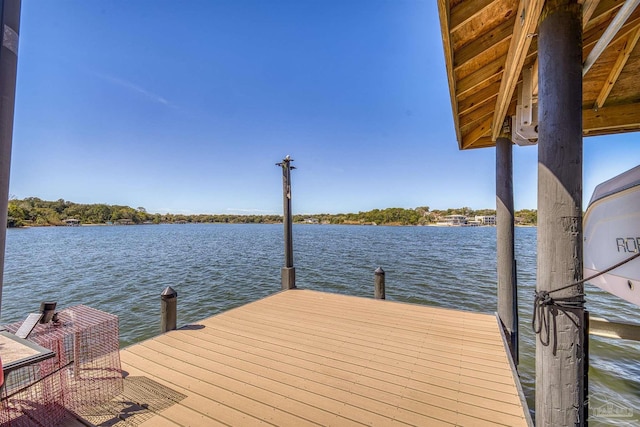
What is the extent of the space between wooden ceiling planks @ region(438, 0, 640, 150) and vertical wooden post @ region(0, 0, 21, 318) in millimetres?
2126

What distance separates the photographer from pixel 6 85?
1.12 m

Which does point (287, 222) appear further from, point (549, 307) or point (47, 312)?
point (549, 307)

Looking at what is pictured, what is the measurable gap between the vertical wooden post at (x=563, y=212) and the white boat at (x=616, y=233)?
84 centimetres

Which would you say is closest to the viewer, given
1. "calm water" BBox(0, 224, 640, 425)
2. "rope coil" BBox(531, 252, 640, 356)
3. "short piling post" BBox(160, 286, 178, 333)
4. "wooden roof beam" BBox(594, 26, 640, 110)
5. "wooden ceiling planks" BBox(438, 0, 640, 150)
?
"rope coil" BBox(531, 252, 640, 356)

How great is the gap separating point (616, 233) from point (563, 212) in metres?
1.12

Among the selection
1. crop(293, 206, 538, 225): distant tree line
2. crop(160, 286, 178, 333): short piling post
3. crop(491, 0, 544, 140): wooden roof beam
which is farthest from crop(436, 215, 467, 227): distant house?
crop(160, 286, 178, 333): short piling post

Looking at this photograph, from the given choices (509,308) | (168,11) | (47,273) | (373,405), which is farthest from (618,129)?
(47,273)

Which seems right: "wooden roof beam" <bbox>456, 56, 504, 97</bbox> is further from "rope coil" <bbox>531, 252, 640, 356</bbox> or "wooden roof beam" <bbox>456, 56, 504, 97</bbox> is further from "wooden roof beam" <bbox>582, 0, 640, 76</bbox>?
"rope coil" <bbox>531, 252, 640, 356</bbox>

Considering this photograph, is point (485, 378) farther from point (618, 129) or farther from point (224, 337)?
point (618, 129)

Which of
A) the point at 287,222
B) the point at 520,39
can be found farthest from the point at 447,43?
the point at 287,222

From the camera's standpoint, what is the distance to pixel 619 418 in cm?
312

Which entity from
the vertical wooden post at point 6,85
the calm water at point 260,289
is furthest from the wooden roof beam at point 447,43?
the calm water at point 260,289

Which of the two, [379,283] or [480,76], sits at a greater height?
[480,76]

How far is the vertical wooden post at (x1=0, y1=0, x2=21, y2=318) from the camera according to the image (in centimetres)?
111
